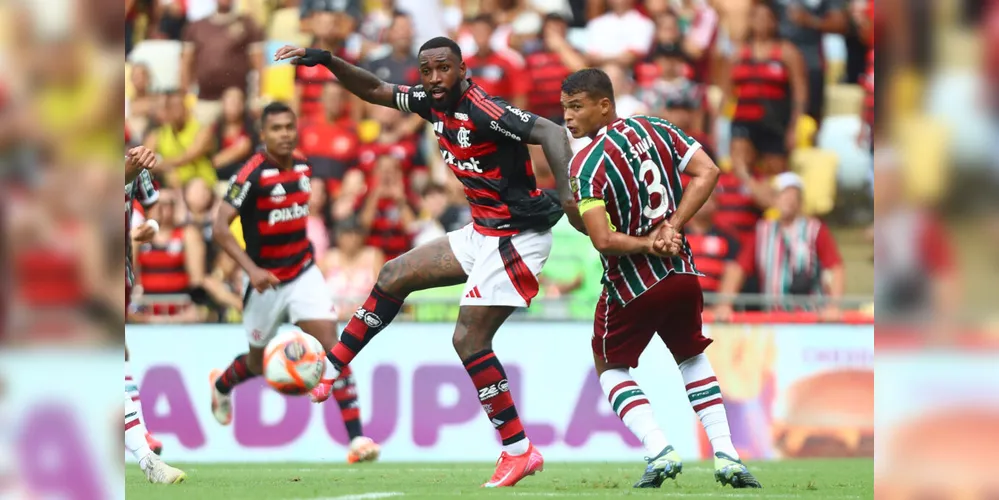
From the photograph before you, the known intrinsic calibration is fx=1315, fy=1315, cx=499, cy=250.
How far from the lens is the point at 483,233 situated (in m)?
7.71

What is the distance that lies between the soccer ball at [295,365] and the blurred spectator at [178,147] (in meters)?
5.47

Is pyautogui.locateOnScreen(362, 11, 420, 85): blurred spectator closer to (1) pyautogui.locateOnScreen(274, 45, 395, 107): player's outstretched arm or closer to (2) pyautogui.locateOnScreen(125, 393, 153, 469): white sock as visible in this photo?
(1) pyautogui.locateOnScreen(274, 45, 395, 107): player's outstretched arm

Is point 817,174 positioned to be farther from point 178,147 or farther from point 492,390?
point 492,390

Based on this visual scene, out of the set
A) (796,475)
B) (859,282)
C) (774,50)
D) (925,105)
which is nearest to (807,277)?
(859,282)

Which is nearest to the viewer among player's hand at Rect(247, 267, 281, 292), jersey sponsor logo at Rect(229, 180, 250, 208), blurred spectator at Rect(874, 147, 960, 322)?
blurred spectator at Rect(874, 147, 960, 322)

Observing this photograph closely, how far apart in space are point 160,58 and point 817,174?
698 centimetres

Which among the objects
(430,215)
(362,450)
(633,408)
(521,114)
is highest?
(521,114)

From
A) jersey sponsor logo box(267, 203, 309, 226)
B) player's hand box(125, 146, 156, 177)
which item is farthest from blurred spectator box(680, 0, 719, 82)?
player's hand box(125, 146, 156, 177)

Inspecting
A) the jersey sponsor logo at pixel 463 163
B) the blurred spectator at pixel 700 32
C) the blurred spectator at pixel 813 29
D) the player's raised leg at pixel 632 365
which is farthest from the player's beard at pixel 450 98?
the blurred spectator at pixel 813 29

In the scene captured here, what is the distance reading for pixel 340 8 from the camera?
555 inches

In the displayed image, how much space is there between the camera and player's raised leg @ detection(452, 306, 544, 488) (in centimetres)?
729

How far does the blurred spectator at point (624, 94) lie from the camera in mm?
12887

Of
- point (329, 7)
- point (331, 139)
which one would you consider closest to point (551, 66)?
point (331, 139)

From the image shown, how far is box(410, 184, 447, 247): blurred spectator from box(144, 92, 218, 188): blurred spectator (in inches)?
86.2
